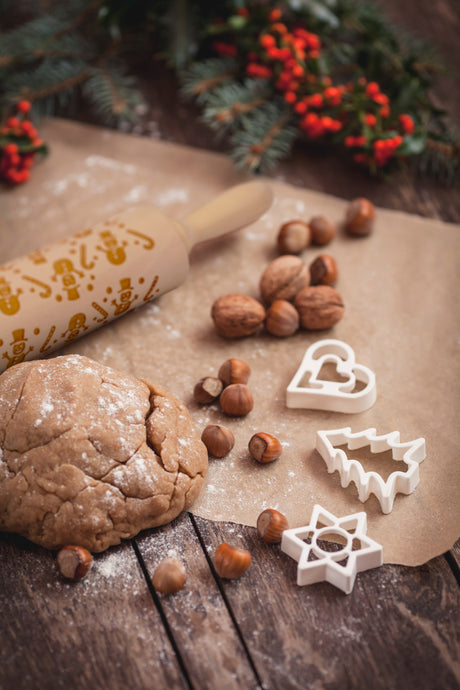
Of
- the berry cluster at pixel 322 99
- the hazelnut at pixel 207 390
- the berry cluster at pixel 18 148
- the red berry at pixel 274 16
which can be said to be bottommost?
the berry cluster at pixel 18 148

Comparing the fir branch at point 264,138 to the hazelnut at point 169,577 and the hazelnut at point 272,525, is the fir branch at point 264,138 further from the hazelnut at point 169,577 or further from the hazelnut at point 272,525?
the hazelnut at point 169,577

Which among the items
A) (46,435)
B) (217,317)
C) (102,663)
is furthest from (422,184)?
(102,663)

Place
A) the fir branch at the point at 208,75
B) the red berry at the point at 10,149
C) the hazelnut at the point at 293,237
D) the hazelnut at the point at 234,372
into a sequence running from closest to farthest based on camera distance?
the hazelnut at the point at 234,372 → the hazelnut at the point at 293,237 → the red berry at the point at 10,149 → the fir branch at the point at 208,75

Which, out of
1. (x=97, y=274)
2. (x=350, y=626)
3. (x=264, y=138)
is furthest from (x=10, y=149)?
(x=350, y=626)

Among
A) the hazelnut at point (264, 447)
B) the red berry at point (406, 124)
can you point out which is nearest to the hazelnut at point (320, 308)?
the hazelnut at point (264, 447)

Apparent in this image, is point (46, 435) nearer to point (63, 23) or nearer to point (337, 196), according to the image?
point (337, 196)

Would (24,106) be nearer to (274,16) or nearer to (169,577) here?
(274,16)
